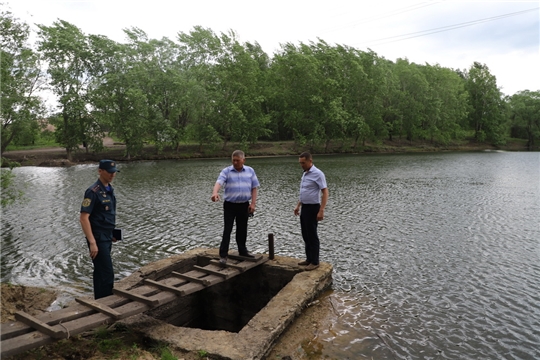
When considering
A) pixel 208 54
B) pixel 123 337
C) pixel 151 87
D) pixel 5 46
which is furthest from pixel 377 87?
pixel 123 337

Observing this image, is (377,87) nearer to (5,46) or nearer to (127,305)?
(5,46)

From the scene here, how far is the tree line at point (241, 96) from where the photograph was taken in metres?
47.3

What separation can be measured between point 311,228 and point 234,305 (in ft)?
7.90

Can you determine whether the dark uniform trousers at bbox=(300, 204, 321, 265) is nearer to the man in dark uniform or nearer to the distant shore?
the man in dark uniform

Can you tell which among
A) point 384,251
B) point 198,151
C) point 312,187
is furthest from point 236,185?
point 198,151

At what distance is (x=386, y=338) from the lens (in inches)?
233

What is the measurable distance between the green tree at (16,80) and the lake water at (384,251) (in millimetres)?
5786

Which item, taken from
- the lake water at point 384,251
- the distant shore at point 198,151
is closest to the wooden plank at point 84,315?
the lake water at point 384,251

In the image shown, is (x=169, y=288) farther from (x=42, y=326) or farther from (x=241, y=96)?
(x=241, y=96)

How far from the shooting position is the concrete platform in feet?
16.9

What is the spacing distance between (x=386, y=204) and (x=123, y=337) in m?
14.5

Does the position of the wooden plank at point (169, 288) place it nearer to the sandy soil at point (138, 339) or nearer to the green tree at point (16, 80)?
the sandy soil at point (138, 339)

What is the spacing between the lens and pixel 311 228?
7648 mm

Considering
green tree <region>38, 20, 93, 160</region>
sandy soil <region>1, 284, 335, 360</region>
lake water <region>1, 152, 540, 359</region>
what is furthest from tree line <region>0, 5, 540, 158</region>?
sandy soil <region>1, 284, 335, 360</region>
